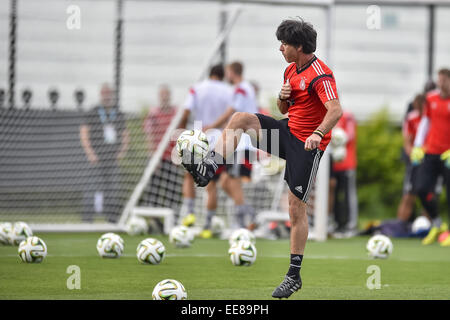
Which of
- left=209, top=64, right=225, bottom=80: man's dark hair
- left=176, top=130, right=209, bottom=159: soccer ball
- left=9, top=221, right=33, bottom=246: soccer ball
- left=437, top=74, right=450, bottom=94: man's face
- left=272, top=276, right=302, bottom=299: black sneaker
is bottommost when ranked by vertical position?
left=9, top=221, right=33, bottom=246: soccer ball

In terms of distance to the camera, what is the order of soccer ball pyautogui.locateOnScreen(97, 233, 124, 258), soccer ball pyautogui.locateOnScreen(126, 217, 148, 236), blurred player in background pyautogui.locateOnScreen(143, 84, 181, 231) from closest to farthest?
soccer ball pyautogui.locateOnScreen(97, 233, 124, 258), soccer ball pyautogui.locateOnScreen(126, 217, 148, 236), blurred player in background pyautogui.locateOnScreen(143, 84, 181, 231)

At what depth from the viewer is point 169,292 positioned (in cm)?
561

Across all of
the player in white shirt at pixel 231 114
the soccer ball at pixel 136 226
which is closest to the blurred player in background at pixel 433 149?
the player in white shirt at pixel 231 114

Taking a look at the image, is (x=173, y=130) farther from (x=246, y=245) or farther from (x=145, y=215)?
(x=246, y=245)

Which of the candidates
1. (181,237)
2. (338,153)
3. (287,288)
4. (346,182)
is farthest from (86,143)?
(287,288)

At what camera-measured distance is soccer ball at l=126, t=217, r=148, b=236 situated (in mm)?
11664

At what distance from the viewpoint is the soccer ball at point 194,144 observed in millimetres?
6438

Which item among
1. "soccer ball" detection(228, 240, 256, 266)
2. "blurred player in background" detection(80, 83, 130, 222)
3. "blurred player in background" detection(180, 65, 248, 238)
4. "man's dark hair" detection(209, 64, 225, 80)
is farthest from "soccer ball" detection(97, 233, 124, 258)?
"blurred player in background" detection(80, 83, 130, 222)

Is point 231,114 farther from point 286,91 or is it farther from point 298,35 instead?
point 298,35

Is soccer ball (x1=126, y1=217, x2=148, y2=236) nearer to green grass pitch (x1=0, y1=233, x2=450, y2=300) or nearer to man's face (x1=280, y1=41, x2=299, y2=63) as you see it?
green grass pitch (x1=0, y1=233, x2=450, y2=300)

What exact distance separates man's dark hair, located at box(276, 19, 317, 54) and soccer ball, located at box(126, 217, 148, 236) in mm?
5908

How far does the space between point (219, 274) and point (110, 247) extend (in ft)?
4.82

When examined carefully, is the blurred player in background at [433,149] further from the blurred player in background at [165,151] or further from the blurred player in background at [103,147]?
the blurred player in background at [103,147]
